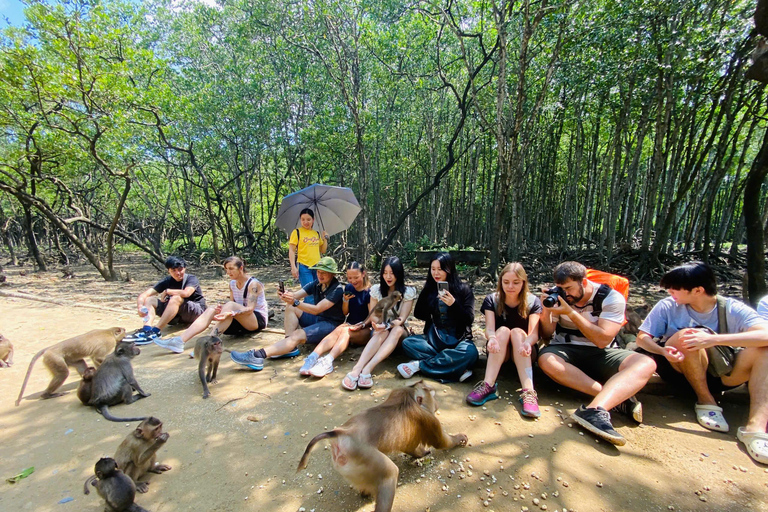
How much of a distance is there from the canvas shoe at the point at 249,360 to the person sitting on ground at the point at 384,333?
1.01 m

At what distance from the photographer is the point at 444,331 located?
Answer: 3643mm

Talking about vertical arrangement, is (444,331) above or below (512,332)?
below

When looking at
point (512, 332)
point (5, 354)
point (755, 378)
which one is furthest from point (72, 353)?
point (755, 378)

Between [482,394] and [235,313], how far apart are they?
10.4ft

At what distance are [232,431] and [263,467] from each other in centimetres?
57

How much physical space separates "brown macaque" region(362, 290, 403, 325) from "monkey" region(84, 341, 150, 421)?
88.8 inches

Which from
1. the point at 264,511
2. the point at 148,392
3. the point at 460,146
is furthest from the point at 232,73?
the point at 264,511

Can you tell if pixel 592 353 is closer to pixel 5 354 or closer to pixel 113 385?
pixel 113 385

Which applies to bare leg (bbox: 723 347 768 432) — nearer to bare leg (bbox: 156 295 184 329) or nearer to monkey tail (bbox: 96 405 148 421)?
monkey tail (bbox: 96 405 148 421)

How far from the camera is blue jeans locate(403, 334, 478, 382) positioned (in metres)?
3.44

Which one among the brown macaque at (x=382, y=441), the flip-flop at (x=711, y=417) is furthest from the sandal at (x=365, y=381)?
the flip-flop at (x=711, y=417)

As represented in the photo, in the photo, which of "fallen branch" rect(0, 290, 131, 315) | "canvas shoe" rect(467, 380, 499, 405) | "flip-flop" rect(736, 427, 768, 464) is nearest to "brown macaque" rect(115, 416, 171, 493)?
"canvas shoe" rect(467, 380, 499, 405)

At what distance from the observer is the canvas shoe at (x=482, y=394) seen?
3.02 meters

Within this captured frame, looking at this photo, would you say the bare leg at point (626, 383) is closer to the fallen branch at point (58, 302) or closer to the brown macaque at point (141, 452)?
the brown macaque at point (141, 452)
